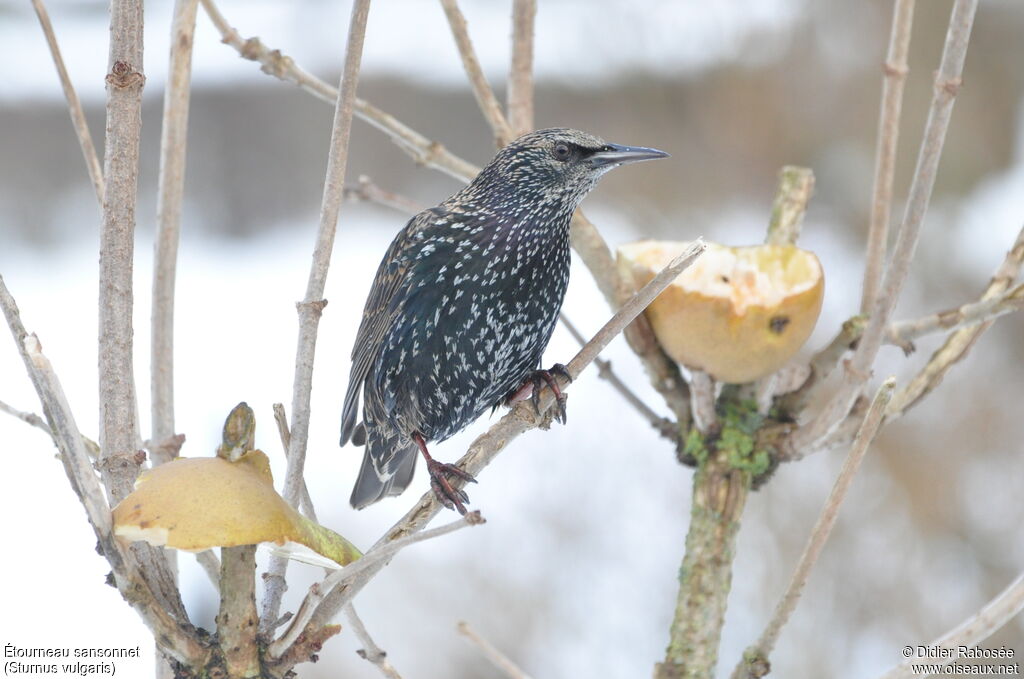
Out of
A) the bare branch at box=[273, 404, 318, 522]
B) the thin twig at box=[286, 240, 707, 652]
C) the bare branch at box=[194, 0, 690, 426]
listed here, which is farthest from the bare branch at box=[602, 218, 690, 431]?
the bare branch at box=[273, 404, 318, 522]

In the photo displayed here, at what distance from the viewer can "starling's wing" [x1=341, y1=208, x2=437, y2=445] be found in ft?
6.22

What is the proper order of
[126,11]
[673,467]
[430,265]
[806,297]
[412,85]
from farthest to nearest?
[412,85]
[673,467]
[430,265]
[806,297]
[126,11]

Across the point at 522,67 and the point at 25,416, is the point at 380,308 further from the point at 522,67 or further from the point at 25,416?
the point at 25,416

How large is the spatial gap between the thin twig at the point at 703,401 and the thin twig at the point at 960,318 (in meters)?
0.30

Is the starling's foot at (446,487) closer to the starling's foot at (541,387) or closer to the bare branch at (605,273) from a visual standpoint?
the starling's foot at (541,387)

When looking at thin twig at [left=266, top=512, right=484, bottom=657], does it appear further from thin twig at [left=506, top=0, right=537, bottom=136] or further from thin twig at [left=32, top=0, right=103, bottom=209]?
thin twig at [left=506, top=0, right=537, bottom=136]

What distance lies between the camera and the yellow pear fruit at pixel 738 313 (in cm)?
169

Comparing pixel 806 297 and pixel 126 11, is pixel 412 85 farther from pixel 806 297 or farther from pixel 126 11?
pixel 126 11

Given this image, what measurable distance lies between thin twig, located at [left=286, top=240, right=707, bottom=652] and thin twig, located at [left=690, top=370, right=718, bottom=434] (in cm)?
41

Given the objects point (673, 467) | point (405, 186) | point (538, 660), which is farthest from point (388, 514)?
point (405, 186)

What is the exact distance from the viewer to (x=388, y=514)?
3615 mm

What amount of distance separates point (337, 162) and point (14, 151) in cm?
414

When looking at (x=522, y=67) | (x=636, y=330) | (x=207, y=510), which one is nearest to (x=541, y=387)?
(x=636, y=330)

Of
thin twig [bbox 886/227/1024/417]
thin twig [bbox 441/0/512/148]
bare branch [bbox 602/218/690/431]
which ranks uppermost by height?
thin twig [bbox 441/0/512/148]
